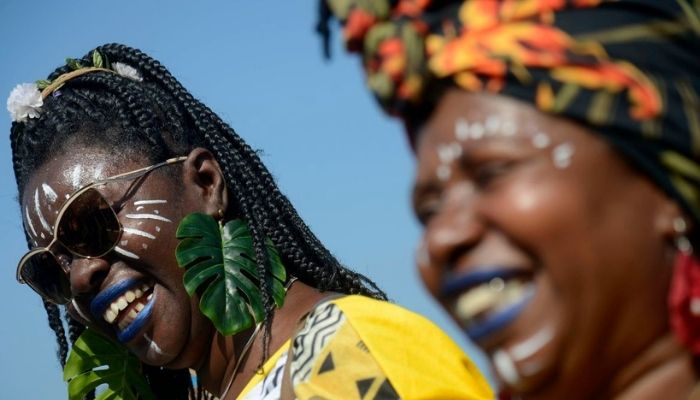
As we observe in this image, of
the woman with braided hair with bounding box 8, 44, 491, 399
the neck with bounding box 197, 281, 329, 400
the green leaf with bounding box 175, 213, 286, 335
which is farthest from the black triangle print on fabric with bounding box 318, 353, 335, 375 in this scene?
the green leaf with bounding box 175, 213, 286, 335

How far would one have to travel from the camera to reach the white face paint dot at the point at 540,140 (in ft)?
5.27

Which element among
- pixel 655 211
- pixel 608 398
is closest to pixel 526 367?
pixel 608 398

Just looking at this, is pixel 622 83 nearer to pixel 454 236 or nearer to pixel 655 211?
pixel 655 211

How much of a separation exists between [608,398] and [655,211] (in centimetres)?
29

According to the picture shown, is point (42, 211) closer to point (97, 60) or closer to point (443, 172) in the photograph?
point (97, 60)

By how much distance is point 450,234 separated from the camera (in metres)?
1.62

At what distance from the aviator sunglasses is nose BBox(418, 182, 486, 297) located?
1.90m

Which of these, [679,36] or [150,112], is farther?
[150,112]

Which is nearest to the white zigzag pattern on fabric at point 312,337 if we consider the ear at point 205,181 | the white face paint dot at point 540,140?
the ear at point 205,181

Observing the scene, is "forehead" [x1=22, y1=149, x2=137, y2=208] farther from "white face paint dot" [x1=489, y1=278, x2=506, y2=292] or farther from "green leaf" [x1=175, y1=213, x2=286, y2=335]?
"white face paint dot" [x1=489, y1=278, x2=506, y2=292]

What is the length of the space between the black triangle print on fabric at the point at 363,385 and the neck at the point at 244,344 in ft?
1.91

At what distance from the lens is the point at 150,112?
3.61 metres

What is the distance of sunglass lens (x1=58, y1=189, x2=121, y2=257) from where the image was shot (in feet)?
11.2

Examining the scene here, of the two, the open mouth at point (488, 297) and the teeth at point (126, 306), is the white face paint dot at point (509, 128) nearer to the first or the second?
the open mouth at point (488, 297)
